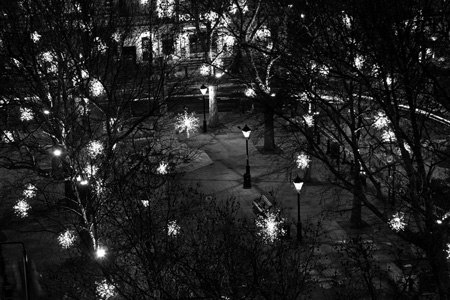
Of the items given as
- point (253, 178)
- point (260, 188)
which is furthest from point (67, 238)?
point (253, 178)

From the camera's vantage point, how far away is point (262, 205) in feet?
80.4

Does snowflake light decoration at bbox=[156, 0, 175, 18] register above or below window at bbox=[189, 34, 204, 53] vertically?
above

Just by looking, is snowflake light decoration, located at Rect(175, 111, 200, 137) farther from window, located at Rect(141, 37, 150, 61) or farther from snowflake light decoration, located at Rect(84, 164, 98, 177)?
snowflake light decoration, located at Rect(84, 164, 98, 177)

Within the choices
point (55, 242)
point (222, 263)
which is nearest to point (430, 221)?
point (222, 263)

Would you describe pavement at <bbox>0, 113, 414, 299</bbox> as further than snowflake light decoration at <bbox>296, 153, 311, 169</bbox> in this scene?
No

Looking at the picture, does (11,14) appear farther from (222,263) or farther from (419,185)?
(419,185)

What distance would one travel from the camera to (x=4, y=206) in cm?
2730

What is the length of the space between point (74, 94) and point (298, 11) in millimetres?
9458

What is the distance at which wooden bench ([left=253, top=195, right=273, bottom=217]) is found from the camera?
23.9 meters

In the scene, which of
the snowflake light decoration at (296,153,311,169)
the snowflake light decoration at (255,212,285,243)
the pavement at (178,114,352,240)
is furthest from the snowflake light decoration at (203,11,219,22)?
the snowflake light decoration at (255,212,285,243)

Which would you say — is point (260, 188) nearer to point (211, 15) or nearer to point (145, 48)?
point (145, 48)

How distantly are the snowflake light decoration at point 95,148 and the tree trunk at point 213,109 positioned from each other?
14.8 meters

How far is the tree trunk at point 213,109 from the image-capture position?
37.0 meters

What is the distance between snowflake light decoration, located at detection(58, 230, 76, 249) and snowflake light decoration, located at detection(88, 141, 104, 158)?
121 inches
